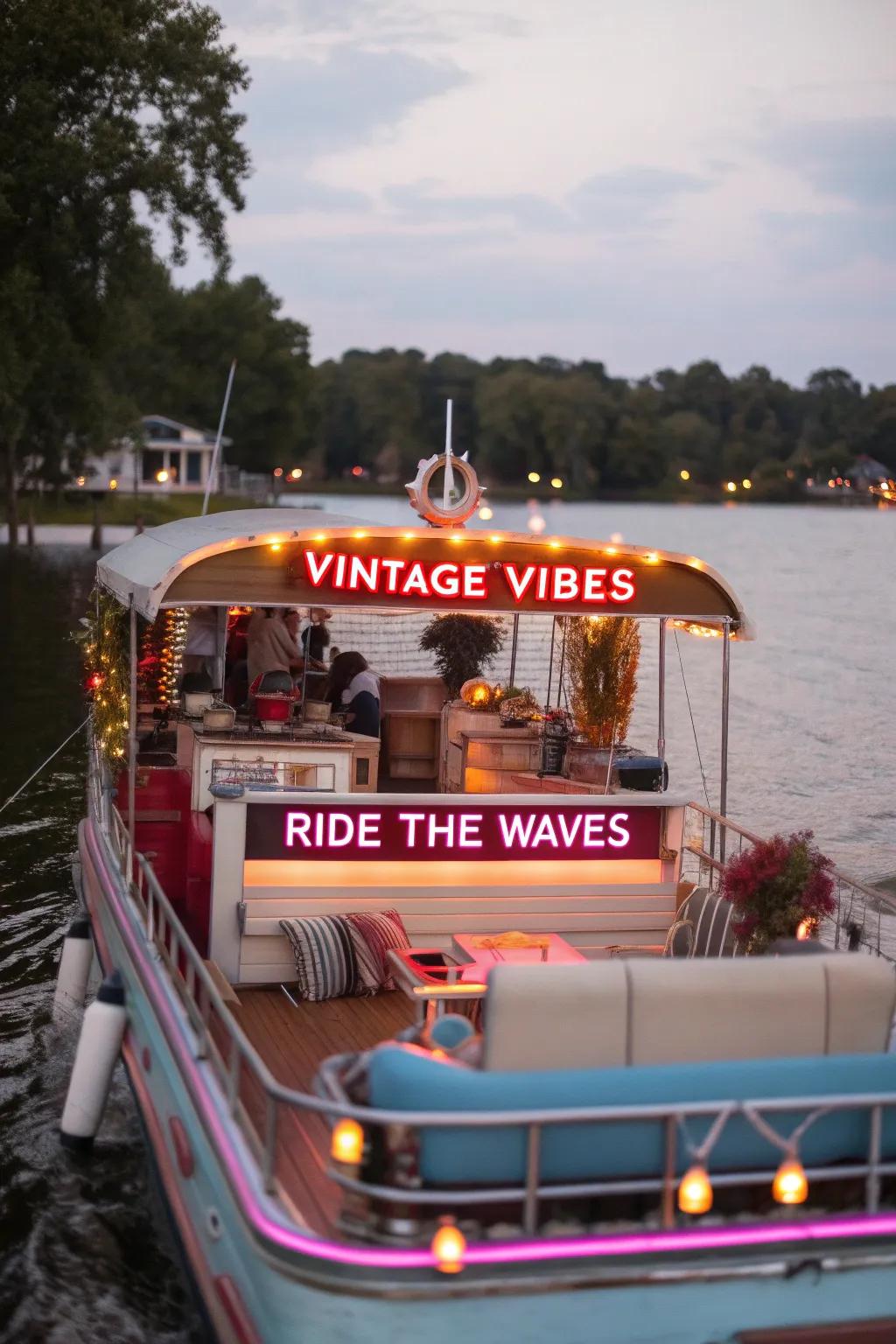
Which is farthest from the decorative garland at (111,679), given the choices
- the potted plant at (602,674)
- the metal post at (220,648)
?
the potted plant at (602,674)

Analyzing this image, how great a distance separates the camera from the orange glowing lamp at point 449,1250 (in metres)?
5.63

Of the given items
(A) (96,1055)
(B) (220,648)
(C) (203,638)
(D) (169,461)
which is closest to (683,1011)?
(A) (96,1055)

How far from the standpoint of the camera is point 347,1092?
6.32 metres

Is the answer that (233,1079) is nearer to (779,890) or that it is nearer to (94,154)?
(779,890)

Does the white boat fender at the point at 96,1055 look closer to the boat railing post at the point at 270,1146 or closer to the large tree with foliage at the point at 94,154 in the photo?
the boat railing post at the point at 270,1146

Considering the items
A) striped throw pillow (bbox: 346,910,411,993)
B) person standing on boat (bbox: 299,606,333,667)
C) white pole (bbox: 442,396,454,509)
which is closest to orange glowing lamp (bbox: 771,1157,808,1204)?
striped throw pillow (bbox: 346,910,411,993)

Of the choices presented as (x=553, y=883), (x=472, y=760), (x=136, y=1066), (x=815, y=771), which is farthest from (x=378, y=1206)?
(x=815, y=771)

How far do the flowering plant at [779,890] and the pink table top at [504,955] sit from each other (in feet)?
3.25

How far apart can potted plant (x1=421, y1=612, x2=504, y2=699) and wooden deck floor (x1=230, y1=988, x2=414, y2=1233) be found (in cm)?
761

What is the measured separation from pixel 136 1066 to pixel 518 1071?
4.05 m

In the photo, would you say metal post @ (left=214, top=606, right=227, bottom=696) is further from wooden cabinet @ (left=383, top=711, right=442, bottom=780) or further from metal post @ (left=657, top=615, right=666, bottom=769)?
metal post @ (left=657, top=615, right=666, bottom=769)

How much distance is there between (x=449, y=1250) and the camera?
5637mm

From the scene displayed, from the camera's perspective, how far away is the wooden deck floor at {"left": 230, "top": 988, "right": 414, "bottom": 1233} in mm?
6953

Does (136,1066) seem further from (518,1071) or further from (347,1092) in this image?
(518,1071)
